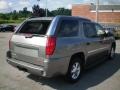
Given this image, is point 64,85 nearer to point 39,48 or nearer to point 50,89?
point 50,89

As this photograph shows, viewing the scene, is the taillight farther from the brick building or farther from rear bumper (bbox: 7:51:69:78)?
the brick building

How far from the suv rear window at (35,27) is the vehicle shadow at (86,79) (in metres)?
1.49

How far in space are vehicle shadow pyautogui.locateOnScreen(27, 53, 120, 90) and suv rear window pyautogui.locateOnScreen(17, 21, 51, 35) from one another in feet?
4.88

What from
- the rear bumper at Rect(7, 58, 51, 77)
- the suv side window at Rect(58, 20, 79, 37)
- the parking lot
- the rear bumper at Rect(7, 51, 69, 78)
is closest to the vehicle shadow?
the parking lot

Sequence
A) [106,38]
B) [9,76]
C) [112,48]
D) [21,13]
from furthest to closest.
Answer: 1. [21,13]
2. [112,48]
3. [106,38]
4. [9,76]

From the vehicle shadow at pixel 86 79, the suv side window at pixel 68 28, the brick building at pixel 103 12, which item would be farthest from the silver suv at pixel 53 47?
the brick building at pixel 103 12

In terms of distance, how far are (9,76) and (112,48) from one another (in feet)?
16.5

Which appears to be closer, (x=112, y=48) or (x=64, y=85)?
(x=64, y=85)

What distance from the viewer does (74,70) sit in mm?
6309

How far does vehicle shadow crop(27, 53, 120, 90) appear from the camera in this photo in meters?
6.09

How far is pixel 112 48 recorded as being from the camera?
32.5 feet

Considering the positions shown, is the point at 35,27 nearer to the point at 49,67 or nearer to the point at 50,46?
the point at 50,46

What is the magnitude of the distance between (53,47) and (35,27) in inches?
38.7

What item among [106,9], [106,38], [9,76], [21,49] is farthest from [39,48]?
[106,9]
